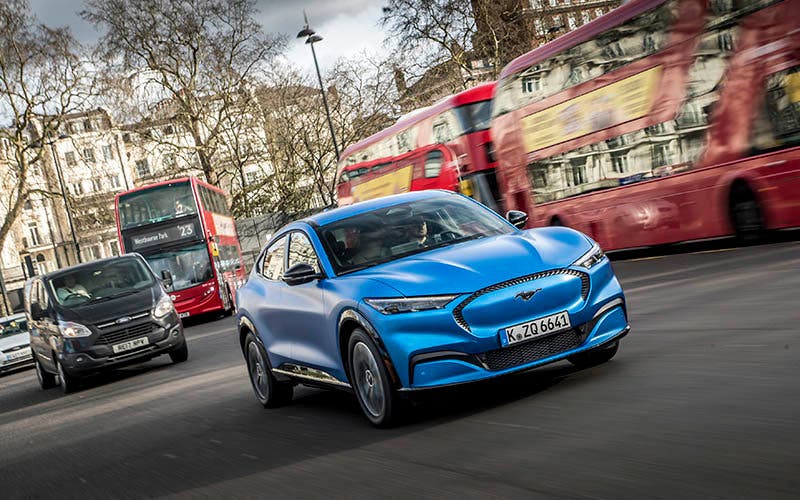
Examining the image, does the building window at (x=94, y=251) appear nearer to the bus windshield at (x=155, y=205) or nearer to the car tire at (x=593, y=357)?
the bus windshield at (x=155, y=205)

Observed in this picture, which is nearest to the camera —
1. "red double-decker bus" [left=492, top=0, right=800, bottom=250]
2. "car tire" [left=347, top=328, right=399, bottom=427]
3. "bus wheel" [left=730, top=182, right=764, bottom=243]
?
"car tire" [left=347, top=328, right=399, bottom=427]

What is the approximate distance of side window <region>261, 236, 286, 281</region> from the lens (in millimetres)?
8922

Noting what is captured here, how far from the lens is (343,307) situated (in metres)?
7.14

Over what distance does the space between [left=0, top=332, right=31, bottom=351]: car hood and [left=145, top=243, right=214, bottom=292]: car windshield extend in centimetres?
394

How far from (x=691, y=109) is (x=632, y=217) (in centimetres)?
295

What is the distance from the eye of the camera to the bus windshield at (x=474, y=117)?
24.8 metres

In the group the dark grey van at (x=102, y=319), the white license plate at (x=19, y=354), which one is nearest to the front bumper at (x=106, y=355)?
the dark grey van at (x=102, y=319)

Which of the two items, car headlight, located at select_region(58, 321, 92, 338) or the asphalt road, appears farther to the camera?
car headlight, located at select_region(58, 321, 92, 338)

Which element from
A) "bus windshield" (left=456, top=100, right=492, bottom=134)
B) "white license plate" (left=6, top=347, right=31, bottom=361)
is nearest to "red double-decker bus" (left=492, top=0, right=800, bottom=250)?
"bus windshield" (left=456, top=100, right=492, bottom=134)

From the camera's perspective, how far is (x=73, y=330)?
53.4 feet

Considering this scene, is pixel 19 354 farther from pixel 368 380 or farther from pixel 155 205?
pixel 368 380

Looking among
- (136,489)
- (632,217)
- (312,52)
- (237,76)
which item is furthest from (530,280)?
(237,76)

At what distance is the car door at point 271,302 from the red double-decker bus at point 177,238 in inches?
839

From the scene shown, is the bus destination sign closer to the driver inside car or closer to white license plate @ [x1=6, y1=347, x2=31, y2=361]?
white license plate @ [x1=6, y1=347, x2=31, y2=361]
